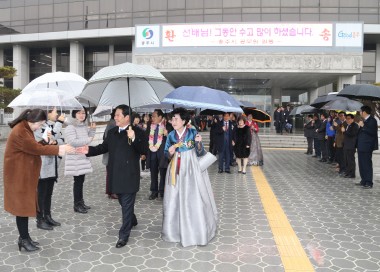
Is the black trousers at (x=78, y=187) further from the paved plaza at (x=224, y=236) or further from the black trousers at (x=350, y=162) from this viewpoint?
the black trousers at (x=350, y=162)

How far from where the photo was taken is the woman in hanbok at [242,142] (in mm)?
9422

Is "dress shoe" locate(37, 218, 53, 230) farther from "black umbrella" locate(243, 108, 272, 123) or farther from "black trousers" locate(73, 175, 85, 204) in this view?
"black umbrella" locate(243, 108, 272, 123)

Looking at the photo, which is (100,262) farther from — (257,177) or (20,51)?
(20,51)

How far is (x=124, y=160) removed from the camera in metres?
4.12

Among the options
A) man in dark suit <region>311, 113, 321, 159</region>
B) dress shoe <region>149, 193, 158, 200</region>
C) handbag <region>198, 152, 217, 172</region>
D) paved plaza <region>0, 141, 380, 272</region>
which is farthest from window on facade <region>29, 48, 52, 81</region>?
handbag <region>198, 152, 217, 172</region>

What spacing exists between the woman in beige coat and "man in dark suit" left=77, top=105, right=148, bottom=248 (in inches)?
21.5

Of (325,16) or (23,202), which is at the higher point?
(325,16)

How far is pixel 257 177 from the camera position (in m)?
8.93

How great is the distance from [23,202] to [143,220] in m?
Result: 1.95

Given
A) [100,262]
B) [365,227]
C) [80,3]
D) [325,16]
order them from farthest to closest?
1. [80,3]
2. [325,16]
3. [365,227]
4. [100,262]

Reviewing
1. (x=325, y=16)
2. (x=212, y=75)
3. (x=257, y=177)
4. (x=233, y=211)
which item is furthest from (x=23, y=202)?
(x=325, y=16)

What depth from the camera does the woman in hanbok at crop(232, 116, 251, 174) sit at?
9.42m

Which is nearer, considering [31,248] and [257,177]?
[31,248]

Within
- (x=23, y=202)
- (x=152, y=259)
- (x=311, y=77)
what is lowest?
(x=152, y=259)
